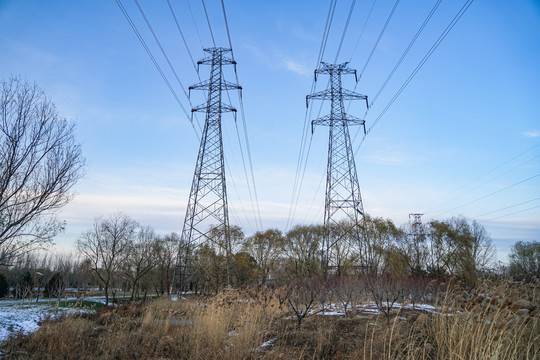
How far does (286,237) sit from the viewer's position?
44125 mm

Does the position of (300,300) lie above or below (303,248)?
below

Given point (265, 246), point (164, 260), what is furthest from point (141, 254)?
point (265, 246)

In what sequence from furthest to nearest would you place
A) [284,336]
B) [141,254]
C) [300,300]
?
[141,254] < [300,300] < [284,336]

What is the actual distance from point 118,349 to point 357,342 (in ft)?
16.2

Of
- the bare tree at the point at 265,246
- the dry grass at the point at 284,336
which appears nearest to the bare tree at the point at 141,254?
the bare tree at the point at 265,246

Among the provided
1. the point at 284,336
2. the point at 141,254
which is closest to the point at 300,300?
the point at 284,336

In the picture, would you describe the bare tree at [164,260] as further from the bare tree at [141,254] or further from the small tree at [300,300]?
the small tree at [300,300]

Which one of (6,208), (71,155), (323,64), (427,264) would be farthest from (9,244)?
(427,264)

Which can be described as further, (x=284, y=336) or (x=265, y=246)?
(x=265, y=246)

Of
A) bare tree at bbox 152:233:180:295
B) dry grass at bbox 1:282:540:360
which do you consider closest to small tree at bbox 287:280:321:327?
dry grass at bbox 1:282:540:360

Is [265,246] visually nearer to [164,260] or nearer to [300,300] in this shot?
[164,260]

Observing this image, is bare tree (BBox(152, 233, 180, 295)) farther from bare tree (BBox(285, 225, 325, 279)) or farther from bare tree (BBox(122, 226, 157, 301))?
bare tree (BBox(285, 225, 325, 279))

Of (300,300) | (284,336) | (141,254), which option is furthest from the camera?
(141,254)

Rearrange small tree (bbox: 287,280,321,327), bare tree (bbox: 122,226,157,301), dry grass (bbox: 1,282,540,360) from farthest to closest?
bare tree (bbox: 122,226,157,301), small tree (bbox: 287,280,321,327), dry grass (bbox: 1,282,540,360)
